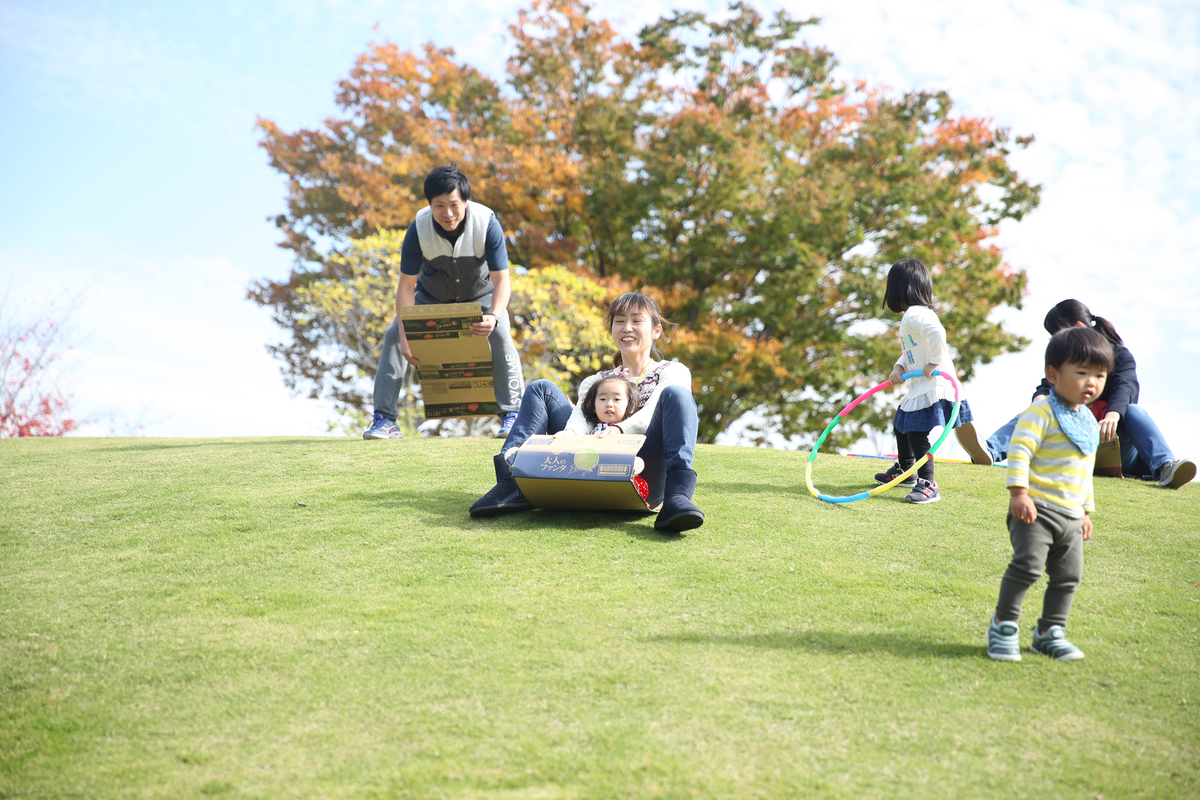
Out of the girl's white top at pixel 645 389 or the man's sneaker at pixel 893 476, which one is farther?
the man's sneaker at pixel 893 476

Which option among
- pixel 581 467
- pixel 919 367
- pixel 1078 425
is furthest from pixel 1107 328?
pixel 581 467

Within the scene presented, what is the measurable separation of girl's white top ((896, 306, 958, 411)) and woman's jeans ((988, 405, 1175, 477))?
177 centimetres

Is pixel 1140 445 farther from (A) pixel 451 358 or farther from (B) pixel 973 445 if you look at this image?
(A) pixel 451 358

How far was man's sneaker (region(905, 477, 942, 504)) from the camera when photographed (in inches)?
200

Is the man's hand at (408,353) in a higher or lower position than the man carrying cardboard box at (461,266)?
lower

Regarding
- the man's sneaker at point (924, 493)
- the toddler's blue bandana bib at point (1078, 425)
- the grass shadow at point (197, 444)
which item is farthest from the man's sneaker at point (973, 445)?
the grass shadow at point (197, 444)

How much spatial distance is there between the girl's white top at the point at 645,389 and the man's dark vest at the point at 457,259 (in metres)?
2.17

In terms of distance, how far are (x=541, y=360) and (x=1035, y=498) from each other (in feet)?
34.2

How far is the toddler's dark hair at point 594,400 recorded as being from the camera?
4367 millimetres

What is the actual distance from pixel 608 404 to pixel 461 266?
97.9 inches

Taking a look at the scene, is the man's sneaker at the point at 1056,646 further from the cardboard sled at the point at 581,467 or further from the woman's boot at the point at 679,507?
the cardboard sled at the point at 581,467

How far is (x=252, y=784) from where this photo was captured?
2.03m

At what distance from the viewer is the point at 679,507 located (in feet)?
12.8

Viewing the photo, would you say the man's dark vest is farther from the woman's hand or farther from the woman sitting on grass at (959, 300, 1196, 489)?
the woman's hand
